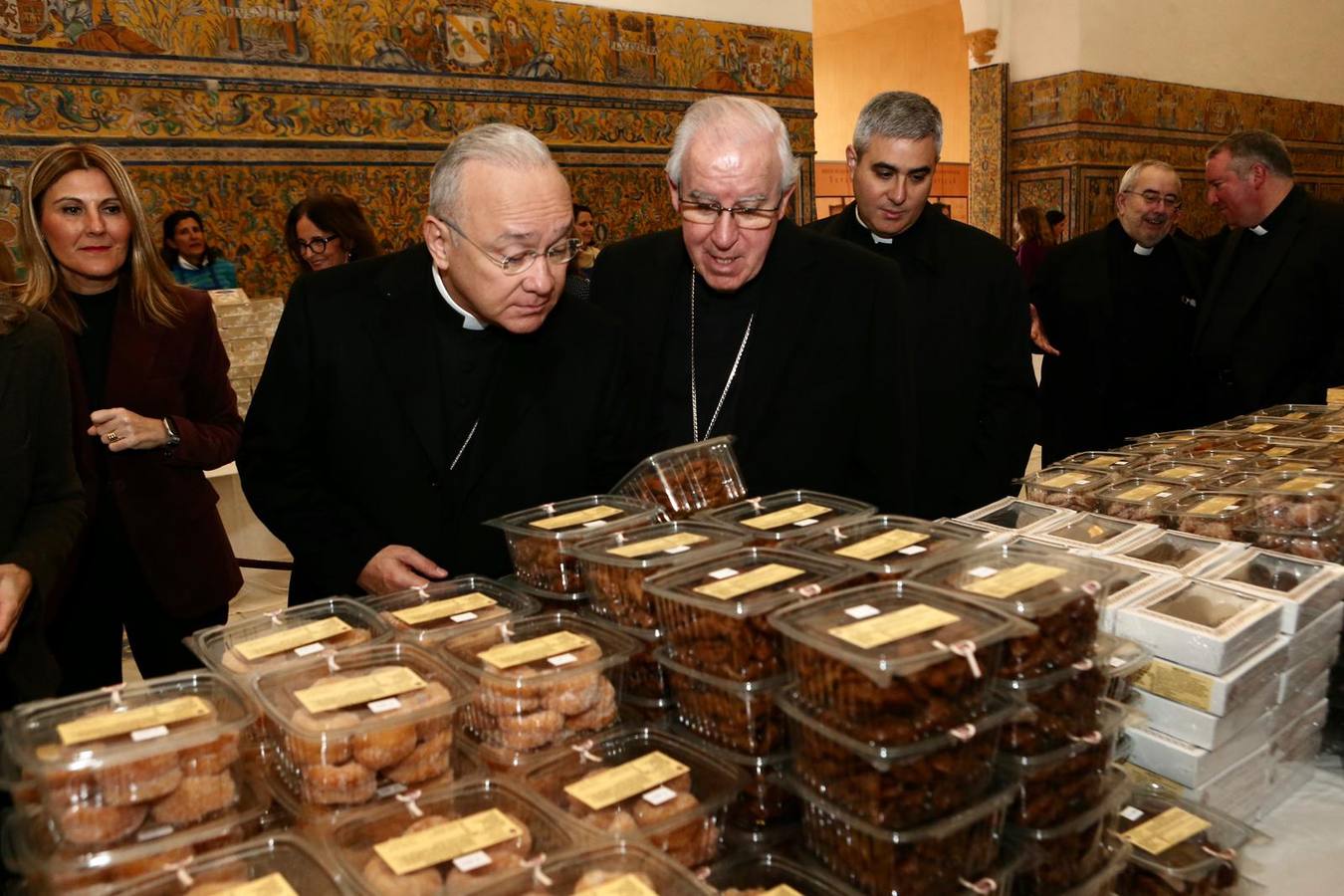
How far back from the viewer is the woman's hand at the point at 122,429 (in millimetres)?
3086

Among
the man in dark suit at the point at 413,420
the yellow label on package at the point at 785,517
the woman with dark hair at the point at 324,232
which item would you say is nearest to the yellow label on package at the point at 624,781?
the yellow label on package at the point at 785,517

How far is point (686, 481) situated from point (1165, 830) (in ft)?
3.55

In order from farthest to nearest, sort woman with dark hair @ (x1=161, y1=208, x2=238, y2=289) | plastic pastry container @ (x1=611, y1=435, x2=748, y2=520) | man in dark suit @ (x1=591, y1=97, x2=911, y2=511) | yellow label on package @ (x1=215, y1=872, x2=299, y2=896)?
woman with dark hair @ (x1=161, y1=208, x2=238, y2=289), man in dark suit @ (x1=591, y1=97, x2=911, y2=511), plastic pastry container @ (x1=611, y1=435, x2=748, y2=520), yellow label on package @ (x1=215, y1=872, x2=299, y2=896)

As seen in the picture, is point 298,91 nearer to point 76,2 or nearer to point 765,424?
point 76,2

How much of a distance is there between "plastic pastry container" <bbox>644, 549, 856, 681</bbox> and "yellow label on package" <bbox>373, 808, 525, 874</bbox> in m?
0.37

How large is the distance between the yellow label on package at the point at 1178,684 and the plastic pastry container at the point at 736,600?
61 centimetres

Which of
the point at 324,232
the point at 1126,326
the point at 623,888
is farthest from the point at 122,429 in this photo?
the point at 1126,326

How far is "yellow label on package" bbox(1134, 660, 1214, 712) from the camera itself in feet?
5.48

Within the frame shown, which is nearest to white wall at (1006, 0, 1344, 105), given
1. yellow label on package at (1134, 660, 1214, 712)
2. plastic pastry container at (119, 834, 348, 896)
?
yellow label on package at (1134, 660, 1214, 712)

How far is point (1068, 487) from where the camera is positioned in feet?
8.17

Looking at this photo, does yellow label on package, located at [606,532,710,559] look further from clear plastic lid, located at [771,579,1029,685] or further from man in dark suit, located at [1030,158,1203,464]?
man in dark suit, located at [1030,158,1203,464]

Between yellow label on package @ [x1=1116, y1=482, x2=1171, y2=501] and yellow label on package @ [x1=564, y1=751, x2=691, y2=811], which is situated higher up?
yellow label on package @ [x1=1116, y1=482, x2=1171, y2=501]

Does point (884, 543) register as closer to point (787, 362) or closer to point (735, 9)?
point (787, 362)

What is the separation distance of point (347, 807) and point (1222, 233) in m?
6.80
